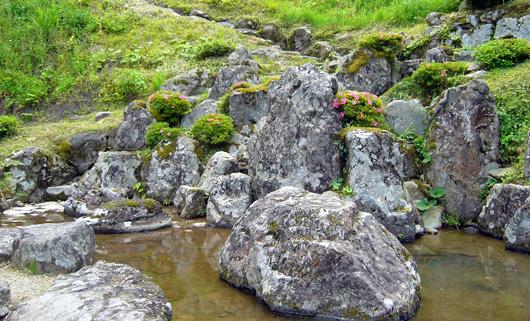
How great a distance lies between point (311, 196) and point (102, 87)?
61.2 feet

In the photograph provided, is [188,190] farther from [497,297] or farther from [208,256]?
[497,297]

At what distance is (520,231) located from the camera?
35.6ft

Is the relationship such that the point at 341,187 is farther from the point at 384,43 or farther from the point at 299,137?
the point at 384,43

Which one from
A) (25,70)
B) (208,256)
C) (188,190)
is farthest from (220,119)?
(25,70)

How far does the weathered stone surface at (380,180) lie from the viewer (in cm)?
1220

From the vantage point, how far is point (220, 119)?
1711cm

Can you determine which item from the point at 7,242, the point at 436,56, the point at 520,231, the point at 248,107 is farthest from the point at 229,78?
the point at 520,231

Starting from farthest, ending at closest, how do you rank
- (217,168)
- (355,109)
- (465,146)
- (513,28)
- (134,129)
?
(513,28) < (134,129) < (217,168) < (355,109) < (465,146)

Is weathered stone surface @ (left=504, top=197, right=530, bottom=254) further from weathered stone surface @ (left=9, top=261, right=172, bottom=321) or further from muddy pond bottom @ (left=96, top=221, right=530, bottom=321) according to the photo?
weathered stone surface @ (left=9, top=261, right=172, bottom=321)

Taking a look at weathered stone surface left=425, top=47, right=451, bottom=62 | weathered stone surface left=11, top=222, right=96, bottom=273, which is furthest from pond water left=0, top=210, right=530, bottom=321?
weathered stone surface left=425, top=47, right=451, bottom=62

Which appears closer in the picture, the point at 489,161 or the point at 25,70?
the point at 489,161

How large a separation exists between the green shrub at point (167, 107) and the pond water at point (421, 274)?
5650mm

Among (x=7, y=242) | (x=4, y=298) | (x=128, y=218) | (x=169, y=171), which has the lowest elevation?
(x=128, y=218)

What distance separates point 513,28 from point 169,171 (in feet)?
43.9
